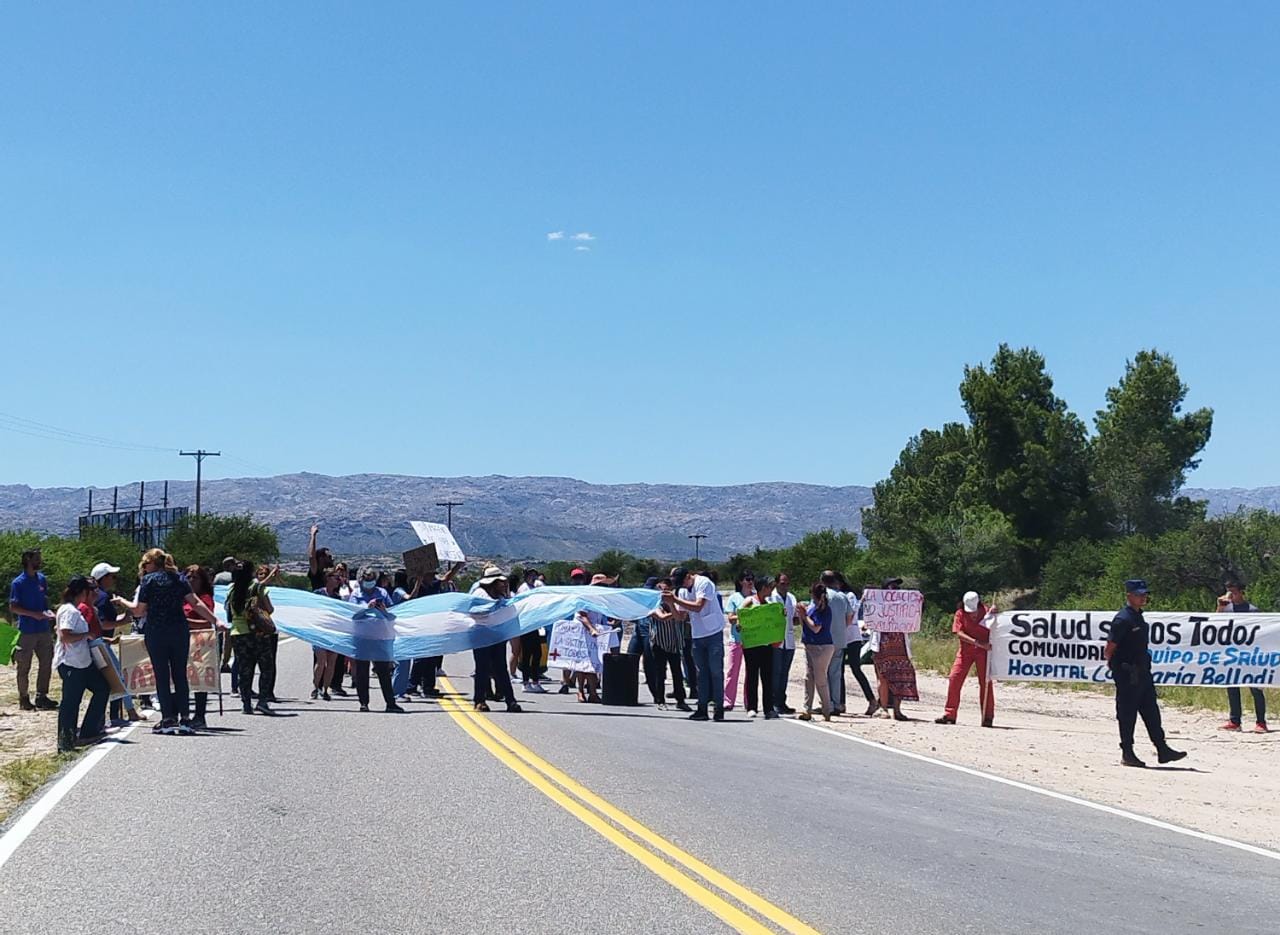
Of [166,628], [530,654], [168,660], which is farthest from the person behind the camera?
[530,654]

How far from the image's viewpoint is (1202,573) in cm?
4725

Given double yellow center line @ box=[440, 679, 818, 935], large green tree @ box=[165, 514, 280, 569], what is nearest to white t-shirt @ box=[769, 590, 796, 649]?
double yellow center line @ box=[440, 679, 818, 935]

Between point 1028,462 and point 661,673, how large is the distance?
157 feet

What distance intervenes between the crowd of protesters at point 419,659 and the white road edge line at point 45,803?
2.47ft

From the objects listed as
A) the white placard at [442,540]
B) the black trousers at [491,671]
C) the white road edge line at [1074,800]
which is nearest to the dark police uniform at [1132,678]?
the white road edge line at [1074,800]

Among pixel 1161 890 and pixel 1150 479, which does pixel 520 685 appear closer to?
pixel 1161 890

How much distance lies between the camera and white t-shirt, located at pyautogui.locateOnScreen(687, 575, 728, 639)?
62.4 feet

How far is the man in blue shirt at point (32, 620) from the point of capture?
60.7 ft

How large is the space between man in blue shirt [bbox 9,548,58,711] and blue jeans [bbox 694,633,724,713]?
322 inches

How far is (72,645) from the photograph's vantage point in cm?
1465

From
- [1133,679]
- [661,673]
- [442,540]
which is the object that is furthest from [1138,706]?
[442,540]

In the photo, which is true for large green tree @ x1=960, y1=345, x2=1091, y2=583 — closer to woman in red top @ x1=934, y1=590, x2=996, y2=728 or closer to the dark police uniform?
woman in red top @ x1=934, y1=590, x2=996, y2=728

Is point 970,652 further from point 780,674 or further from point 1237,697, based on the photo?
point 1237,697

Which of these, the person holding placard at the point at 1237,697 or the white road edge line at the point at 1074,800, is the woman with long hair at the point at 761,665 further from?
the person holding placard at the point at 1237,697
